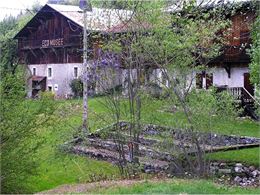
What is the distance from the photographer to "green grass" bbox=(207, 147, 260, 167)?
16.8 m

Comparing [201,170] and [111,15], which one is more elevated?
[111,15]

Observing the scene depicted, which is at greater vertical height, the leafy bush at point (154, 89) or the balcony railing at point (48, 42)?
the balcony railing at point (48, 42)

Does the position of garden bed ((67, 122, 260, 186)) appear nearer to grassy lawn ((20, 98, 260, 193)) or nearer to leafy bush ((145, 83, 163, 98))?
grassy lawn ((20, 98, 260, 193))

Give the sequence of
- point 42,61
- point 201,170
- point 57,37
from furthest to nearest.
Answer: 1. point 42,61
2. point 57,37
3. point 201,170

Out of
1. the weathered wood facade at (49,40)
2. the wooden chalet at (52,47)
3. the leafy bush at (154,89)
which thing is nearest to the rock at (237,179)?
the leafy bush at (154,89)

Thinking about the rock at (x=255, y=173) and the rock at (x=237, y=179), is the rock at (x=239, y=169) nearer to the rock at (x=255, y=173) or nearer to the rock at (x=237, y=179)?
the rock at (x=237, y=179)

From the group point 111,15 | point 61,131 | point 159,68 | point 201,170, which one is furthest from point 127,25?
point 201,170

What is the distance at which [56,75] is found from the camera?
47.0 m

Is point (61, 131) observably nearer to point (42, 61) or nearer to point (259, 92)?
point (259, 92)

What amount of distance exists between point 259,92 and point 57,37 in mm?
32140

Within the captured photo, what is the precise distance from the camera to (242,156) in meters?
17.4

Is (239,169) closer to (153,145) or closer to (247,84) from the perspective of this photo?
(153,145)

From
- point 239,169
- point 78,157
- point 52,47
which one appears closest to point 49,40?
point 52,47

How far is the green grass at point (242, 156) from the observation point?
661 inches
